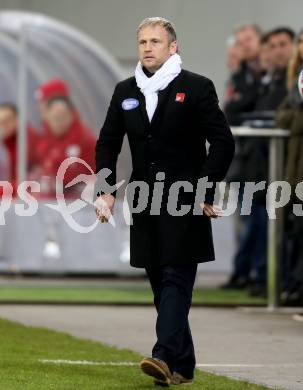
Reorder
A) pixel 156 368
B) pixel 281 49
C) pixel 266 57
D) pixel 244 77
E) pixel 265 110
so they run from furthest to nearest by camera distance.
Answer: pixel 244 77, pixel 266 57, pixel 265 110, pixel 281 49, pixel 156 368

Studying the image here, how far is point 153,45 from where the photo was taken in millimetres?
8945

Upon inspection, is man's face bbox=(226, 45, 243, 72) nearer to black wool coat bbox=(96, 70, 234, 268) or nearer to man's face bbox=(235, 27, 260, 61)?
man's face bbox=(235, 27, 260, 61)

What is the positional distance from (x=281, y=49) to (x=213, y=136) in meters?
6.67

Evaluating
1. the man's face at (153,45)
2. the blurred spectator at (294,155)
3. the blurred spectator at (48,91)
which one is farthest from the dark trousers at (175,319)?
the blurred spectator at (48,91)

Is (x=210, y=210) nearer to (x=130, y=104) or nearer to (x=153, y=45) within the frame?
(x=130, y=104)

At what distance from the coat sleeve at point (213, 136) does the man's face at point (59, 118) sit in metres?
9.93

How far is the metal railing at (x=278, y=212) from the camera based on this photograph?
14344mm

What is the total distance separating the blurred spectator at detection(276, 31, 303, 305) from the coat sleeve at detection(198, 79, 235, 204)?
435 cm

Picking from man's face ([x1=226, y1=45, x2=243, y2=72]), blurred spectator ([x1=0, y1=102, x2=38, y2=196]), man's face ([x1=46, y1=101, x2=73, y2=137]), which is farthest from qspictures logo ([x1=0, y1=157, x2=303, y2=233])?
man's face ([x1=226, y1=45, x2=243, y2=72])

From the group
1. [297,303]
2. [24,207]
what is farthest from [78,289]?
[297,303]

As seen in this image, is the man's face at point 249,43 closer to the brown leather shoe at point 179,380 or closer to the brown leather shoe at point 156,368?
the brown leather shoe at point 179,380

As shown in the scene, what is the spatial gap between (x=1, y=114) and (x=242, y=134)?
17.3 ft

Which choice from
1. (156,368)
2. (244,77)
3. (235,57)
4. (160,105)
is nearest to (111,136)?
(160,105)

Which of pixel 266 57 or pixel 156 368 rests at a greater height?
pixel 266 57
